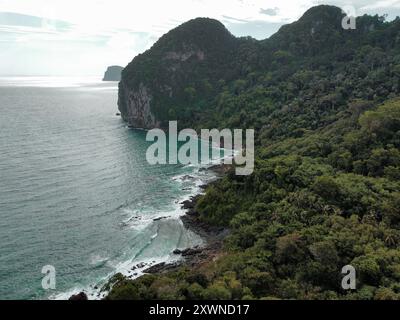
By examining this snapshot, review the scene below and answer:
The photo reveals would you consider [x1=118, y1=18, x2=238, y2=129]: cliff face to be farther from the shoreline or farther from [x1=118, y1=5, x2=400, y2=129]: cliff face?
the shoreline

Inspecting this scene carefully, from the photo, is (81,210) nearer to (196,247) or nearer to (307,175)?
(196,247)

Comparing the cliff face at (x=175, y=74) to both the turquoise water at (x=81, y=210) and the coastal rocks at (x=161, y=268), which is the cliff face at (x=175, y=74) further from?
the coastal rocks at (x=161, y=268)

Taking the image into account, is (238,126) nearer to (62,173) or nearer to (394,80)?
(394,80)

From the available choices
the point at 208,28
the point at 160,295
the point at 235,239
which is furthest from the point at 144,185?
the point at 208,28

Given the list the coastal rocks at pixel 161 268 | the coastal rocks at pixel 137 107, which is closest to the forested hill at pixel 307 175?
the coastal rocks at pixel 137 107

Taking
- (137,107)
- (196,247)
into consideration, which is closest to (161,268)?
(196,247)

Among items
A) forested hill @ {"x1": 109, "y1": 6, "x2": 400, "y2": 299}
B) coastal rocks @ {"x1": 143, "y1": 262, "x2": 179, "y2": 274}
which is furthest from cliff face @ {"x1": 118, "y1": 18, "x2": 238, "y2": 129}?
coastal rocks @ {"x1": 143, "y1": 262, "x2": 179, "y2": 274}
